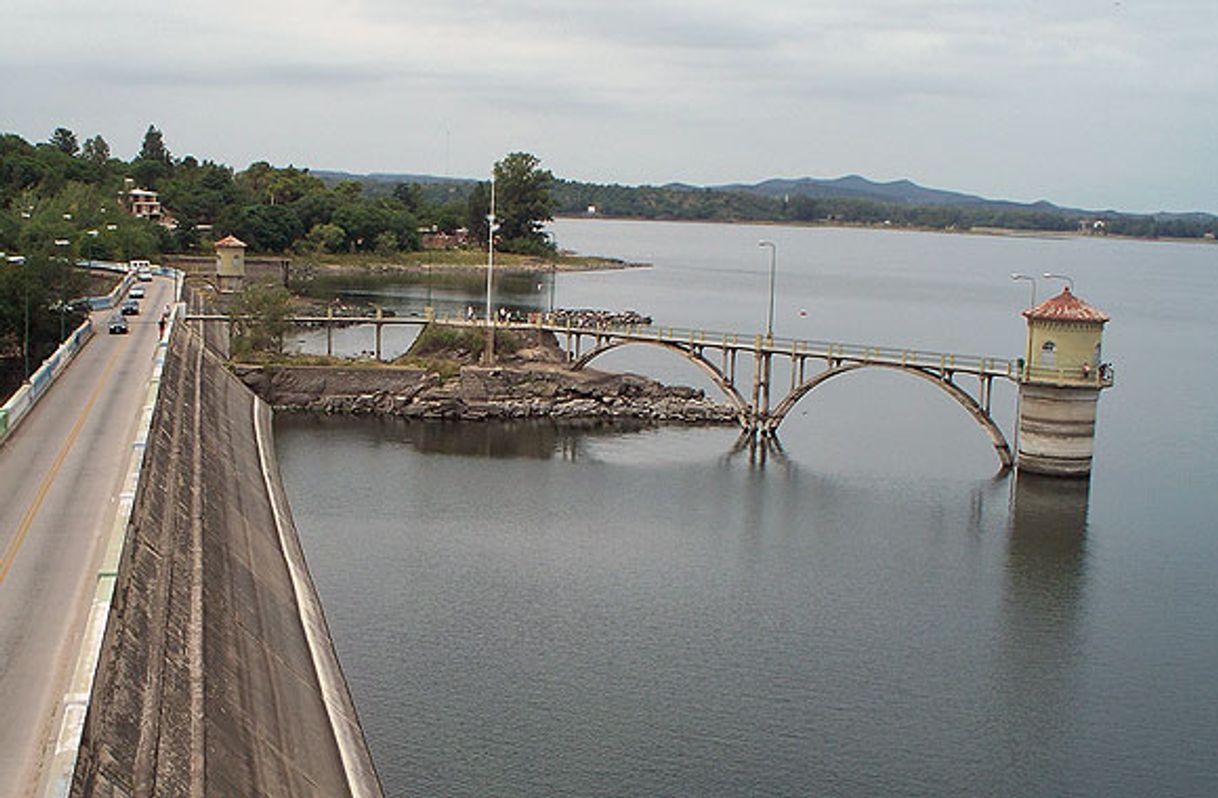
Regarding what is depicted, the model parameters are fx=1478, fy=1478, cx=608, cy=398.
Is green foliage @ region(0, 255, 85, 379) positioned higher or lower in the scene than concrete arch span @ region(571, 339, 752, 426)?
higher

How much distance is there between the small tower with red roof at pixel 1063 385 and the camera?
5956cm

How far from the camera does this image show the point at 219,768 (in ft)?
76.2

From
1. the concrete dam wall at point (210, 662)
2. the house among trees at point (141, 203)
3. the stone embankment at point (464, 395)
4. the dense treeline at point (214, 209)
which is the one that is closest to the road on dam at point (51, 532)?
the concrete dam wall at point (210, 662)

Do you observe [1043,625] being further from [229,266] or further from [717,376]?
[229,266]

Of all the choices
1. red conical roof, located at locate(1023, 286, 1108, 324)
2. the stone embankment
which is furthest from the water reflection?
the stone embankment

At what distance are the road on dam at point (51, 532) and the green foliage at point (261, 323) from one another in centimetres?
1797

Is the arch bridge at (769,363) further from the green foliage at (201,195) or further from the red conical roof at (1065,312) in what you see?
the green foliage at (201,195)

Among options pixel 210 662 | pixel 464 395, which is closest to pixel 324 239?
pixel 464 395

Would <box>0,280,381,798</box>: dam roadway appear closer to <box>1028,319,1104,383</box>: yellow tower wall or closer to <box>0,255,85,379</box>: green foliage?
<box>0,255,85,379</box>: green foliage

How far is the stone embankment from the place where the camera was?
234 feet

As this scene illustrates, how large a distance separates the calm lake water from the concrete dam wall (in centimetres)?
137

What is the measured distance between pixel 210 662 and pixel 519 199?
549 ft

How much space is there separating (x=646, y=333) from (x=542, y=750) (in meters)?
47.1

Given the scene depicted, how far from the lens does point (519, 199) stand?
629 feet
